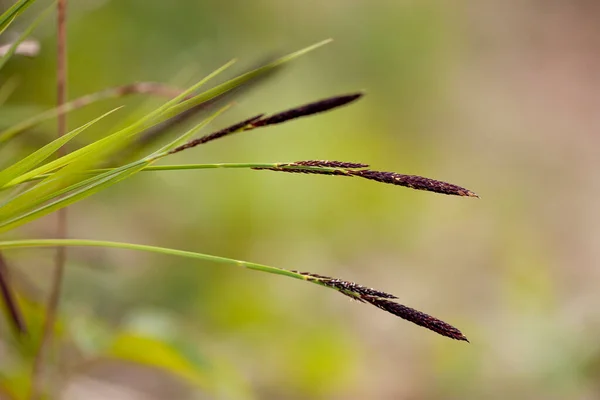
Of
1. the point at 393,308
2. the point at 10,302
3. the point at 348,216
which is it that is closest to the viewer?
the point at 393,308

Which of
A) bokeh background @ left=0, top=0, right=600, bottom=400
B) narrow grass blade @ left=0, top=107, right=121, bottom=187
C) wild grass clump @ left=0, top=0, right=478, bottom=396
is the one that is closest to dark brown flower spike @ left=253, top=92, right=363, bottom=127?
wild grass clump @ left=0, top=0, right=478, bottom=396

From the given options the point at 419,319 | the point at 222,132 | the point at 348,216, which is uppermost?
the point at 348,216

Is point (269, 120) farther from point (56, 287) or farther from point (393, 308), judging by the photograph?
point (56, 287)

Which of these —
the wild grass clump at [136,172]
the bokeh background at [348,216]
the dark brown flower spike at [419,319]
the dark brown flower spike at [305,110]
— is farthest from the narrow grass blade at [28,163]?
the bokeh background at [348,216]

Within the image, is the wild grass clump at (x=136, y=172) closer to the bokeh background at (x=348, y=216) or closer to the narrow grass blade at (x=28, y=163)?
the narrow grass blade at (x=28, y=163)

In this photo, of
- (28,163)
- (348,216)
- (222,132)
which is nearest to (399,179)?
(222,132)

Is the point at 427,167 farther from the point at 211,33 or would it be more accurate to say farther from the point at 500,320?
the point at 500,320

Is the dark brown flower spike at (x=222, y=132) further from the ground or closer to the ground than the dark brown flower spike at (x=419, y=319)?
further from the ground

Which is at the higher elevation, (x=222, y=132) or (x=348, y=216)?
(x=348, y=216)
